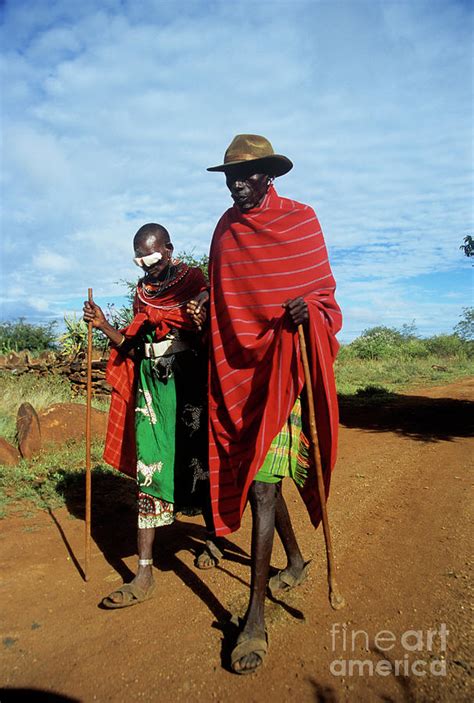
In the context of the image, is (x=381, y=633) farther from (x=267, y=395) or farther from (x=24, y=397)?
(x=24, y=397)

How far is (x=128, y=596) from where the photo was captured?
323 cm

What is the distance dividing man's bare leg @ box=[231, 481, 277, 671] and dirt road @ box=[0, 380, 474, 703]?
0.42 feet

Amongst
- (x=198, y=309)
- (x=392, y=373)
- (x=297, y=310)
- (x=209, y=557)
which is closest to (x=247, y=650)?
(x=209, y=557)

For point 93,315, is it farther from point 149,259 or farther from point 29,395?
point 29,395

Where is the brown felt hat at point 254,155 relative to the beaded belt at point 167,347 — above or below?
above

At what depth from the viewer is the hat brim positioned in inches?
122

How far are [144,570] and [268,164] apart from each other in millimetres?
2523

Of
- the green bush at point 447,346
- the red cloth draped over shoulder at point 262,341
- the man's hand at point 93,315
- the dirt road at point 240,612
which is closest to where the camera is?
the dirt road at point 240,612

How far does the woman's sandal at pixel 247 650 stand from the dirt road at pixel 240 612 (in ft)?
Result: 0.12

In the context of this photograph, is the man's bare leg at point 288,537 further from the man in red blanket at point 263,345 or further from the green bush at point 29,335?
the green bush at point 29,335

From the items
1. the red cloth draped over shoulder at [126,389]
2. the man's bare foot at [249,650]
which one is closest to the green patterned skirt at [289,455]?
the man's bare foot at [249,650]

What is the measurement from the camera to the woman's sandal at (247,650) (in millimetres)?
2555

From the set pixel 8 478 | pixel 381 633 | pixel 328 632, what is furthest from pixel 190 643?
pixel 8 478

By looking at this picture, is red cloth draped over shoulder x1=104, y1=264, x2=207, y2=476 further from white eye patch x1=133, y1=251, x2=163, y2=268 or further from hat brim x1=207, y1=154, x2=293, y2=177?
hat brim x1=207, y1=154, x2=293, y2=177
